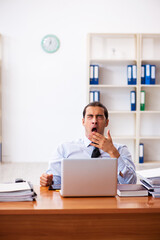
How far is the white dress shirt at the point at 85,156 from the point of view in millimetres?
2166

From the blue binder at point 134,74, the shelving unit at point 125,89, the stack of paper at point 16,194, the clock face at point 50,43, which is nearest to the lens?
the stack of paper at point 16,194

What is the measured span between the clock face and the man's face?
124 inches

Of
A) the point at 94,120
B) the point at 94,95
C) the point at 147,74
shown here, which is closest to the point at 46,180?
the point at 94,120

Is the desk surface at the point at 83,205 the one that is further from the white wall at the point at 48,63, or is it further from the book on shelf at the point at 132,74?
the white wall at the point at 48,63

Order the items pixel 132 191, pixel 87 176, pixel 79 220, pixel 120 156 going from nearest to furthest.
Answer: pixel 79 220 → pixel 87 176 → pixel 132 191 → pixel 120 156

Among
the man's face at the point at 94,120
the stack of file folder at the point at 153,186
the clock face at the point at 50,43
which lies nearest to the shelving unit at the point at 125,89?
the clock face at the point at 50,43

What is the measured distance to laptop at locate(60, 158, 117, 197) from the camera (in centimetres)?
169

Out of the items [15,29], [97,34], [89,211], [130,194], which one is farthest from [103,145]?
[15,29]

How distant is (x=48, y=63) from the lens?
17.9ft

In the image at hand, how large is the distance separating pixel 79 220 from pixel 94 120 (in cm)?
93

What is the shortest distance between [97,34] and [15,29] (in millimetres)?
1326

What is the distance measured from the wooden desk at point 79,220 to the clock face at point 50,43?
13.3ft

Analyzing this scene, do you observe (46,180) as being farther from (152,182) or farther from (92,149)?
(152,182)

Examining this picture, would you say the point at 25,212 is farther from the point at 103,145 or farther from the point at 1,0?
the point at 1,0
